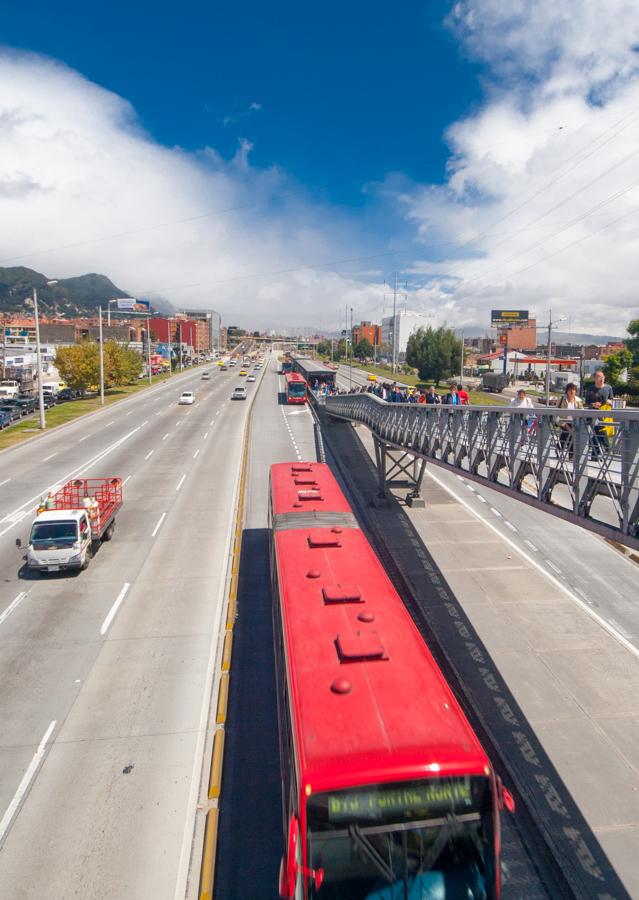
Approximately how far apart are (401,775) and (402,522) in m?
22.3

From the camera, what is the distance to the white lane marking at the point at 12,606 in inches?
662

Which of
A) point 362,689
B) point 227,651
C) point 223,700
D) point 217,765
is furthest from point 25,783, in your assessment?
point 362,689

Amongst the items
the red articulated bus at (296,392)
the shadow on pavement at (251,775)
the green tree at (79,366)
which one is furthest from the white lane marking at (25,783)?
the green tree at (79,366)

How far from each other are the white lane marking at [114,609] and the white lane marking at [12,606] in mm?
2825

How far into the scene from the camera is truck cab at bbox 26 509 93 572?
63.2 ft

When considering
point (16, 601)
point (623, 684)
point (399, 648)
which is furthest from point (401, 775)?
point (16, 601)

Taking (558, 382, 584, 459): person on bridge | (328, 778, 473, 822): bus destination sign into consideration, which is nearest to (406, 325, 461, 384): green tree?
(558, 382, 584, 459): person on bridge

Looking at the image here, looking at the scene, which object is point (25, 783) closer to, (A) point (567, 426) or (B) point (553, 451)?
(A) point (567, 426)

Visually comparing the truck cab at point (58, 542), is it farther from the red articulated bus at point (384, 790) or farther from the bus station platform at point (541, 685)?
the red articulated bus at point (384, 790)

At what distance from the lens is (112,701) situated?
13.0 m

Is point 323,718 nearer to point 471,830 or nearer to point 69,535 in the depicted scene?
point 471,830

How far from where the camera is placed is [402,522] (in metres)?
28.3

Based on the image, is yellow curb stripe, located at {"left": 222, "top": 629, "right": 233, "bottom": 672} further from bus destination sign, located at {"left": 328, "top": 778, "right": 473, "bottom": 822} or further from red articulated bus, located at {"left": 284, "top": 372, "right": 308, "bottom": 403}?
red articulated bus, located at {"left": 284, "top": 372, "right": 308, "bottom": 403}

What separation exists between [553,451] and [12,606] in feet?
51.3
